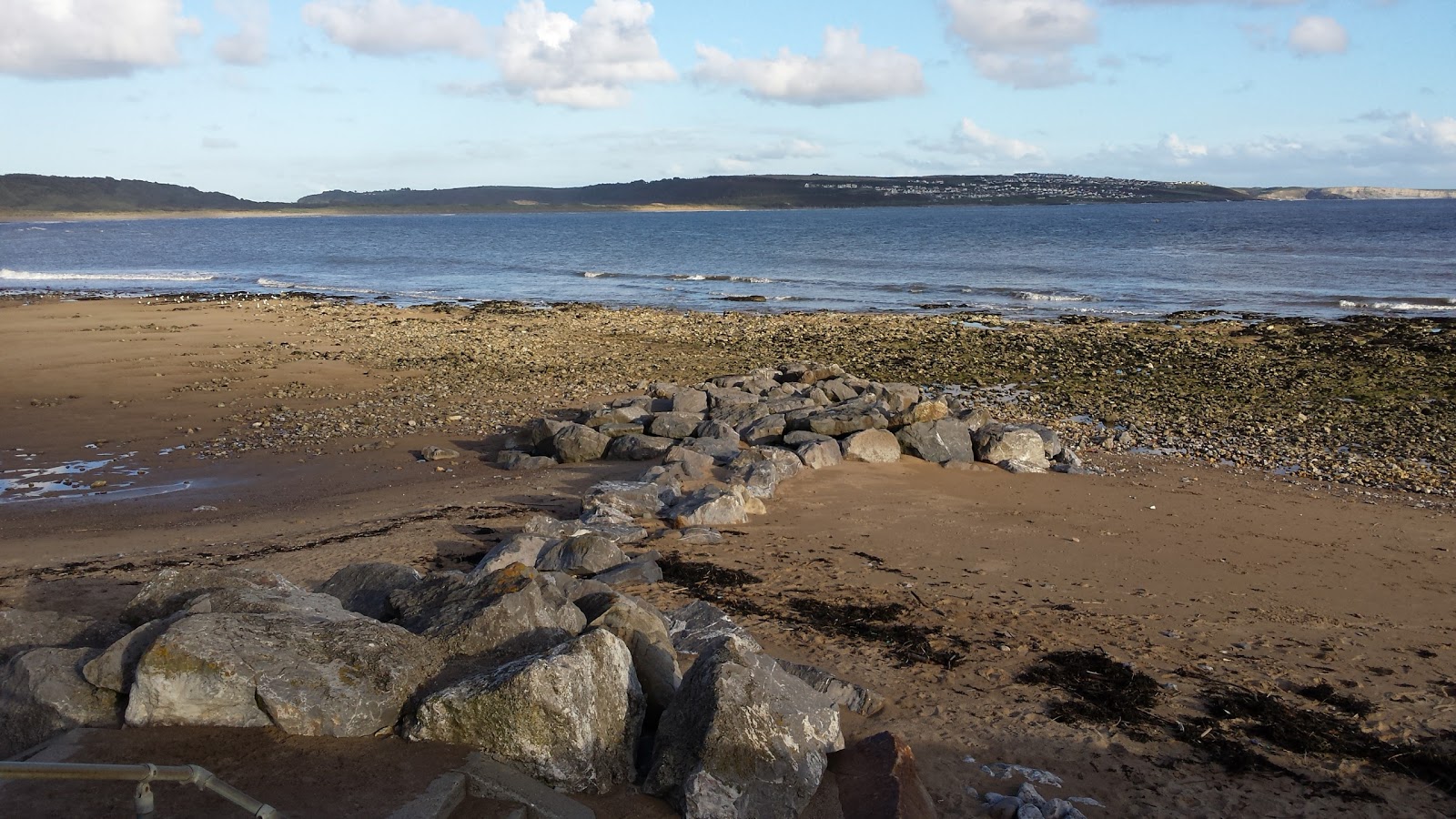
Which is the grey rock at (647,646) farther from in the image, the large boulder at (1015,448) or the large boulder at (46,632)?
the large boulder at (1015,448)

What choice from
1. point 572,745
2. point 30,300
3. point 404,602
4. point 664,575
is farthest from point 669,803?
point 30,300

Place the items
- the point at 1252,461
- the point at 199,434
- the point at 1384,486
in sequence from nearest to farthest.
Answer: the point at 1384,486
the point at 1252,461
the point at 199,434

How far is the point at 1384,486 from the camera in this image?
1173 cm

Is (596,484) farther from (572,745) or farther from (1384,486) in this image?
(1384,486)

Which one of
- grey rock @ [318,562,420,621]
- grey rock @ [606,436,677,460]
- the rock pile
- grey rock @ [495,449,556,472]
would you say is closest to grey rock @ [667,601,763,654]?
grey rock @ [318,562,420,621]

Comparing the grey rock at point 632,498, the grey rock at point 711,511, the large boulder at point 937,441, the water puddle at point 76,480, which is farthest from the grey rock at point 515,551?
the water puddle at point 76,480

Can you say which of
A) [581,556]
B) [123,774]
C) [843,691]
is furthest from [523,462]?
[123,774]

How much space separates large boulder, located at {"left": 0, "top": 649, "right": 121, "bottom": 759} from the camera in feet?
16.4

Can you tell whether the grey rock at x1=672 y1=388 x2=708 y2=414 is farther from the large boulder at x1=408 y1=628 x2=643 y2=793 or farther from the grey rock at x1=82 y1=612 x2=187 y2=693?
the grey rock at x1=82 y1=612 x2=187 y2=693

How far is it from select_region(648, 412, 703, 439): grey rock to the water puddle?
5.27 m

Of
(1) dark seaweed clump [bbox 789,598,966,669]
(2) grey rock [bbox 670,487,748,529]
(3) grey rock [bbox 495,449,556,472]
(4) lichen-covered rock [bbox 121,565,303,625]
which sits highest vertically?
(4) lichen-covered rock [bbox 121,565,303,625]

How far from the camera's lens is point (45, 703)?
5.02m

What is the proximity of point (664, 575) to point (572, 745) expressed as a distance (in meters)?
3.37

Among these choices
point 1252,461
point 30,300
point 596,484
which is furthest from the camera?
point 30,300
